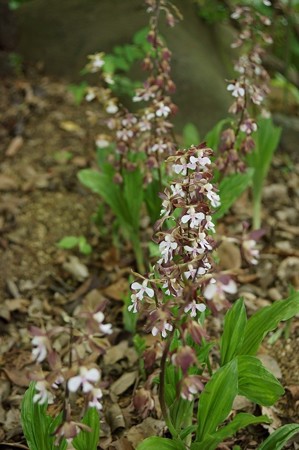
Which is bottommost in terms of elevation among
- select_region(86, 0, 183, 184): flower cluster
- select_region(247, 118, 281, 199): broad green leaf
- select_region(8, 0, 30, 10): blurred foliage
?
select_region(8, 0, 30, 10): blurred foliage

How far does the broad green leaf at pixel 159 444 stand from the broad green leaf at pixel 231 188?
1235 millimetres

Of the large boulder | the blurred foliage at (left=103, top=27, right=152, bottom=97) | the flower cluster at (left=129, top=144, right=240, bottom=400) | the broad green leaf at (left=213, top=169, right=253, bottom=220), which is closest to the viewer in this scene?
the flower cluster at (left=129, top=144, right=240, bottom=400)

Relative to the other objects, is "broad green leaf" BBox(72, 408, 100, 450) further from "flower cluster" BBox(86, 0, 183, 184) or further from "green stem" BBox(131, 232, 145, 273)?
"green stem" BBox(131, 232, 145, 273)

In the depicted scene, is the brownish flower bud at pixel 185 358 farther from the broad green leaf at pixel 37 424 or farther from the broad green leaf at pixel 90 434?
the broad green leaf at pixel 37 424

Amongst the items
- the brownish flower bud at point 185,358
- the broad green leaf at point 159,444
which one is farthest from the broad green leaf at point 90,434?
the brownish flower bud at point 185,358

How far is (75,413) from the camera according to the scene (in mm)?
2799

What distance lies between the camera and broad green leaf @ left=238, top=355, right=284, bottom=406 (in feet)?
7.34

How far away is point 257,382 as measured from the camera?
2287 millimetres

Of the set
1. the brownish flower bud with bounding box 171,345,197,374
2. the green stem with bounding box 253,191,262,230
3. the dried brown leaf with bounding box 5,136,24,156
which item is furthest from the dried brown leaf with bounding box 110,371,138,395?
the dried brown leaf with bounding box 5,136,24,156

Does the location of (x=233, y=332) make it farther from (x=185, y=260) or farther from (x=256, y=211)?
(x=256, y=211)

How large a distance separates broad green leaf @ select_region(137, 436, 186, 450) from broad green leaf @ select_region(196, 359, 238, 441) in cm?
11

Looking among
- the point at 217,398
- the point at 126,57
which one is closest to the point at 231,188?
the point at 217,398

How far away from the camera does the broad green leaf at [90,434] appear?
7.13 ft

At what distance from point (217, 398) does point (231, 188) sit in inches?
50.1
